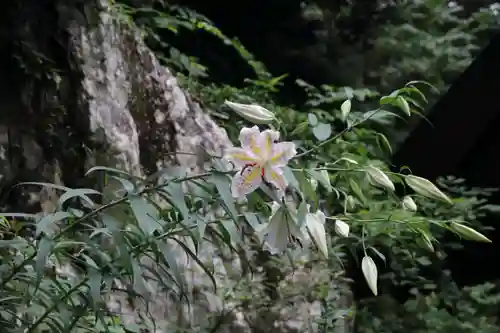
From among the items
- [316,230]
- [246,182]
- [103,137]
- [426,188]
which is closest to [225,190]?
[246,182]

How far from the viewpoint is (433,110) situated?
6.43 ft

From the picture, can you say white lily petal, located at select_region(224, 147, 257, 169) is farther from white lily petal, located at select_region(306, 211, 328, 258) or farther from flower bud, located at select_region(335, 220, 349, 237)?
flower bud, located at select_region(335, 220, 349, 237)

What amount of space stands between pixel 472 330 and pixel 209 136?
1062mm

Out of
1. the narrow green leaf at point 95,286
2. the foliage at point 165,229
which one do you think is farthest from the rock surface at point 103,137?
the narrow green leaf at point 95,286

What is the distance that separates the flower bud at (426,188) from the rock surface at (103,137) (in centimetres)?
63

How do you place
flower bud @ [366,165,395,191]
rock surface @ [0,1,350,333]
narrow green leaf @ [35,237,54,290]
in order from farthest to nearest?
rock surface @ [0,1,350,333]
flower bud @ [366,165,395,191]
narrow green leaf @ [35,237,54,290]

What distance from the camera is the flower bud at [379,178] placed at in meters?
0.74

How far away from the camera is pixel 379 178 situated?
748 millimetres

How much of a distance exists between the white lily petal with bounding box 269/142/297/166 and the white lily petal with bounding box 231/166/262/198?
21mm

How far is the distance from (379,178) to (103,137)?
97 cm

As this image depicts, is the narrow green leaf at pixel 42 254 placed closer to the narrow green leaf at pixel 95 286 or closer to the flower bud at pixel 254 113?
the narrow green leaf at pixel 95 286

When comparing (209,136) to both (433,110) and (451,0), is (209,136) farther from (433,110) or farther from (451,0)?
(451,0)

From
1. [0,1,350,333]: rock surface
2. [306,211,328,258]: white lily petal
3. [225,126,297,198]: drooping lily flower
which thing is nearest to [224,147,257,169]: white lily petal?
[225,126,297,198]: drooping lily flower

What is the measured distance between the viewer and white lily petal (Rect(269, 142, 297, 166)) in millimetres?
660
